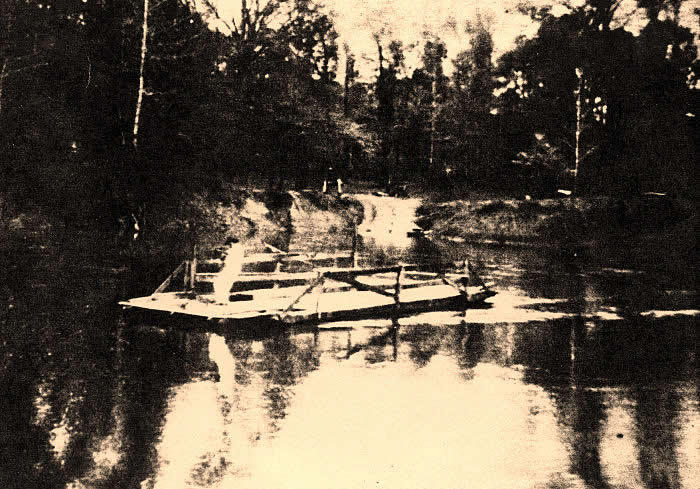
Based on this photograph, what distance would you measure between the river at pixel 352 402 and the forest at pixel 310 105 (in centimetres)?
541

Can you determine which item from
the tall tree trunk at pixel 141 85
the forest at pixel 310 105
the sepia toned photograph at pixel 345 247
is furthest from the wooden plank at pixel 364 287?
the tall tree trunk at pixel 141 85

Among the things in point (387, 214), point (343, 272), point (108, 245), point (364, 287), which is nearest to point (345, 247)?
point (108, 245)

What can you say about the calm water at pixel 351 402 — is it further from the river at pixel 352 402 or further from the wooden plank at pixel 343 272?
the wooden plank at pixel 343 272

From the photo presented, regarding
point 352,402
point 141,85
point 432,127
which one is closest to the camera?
point 352,402

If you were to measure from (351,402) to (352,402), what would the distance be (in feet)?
0.03

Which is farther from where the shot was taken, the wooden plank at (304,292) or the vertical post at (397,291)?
the vertical post at (397,291)

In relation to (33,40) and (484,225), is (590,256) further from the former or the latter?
(33,40)

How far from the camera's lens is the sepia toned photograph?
17.2 feet

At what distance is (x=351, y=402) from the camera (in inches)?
253

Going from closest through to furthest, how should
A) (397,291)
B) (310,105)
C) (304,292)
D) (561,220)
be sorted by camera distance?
(304,292)
(397,291)
(561,220)
(310,105)

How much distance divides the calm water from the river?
2cm

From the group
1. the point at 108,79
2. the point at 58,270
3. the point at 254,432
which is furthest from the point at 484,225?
the point at 254,432

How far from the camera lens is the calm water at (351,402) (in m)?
4.61

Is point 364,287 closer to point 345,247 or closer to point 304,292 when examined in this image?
point 304,292
